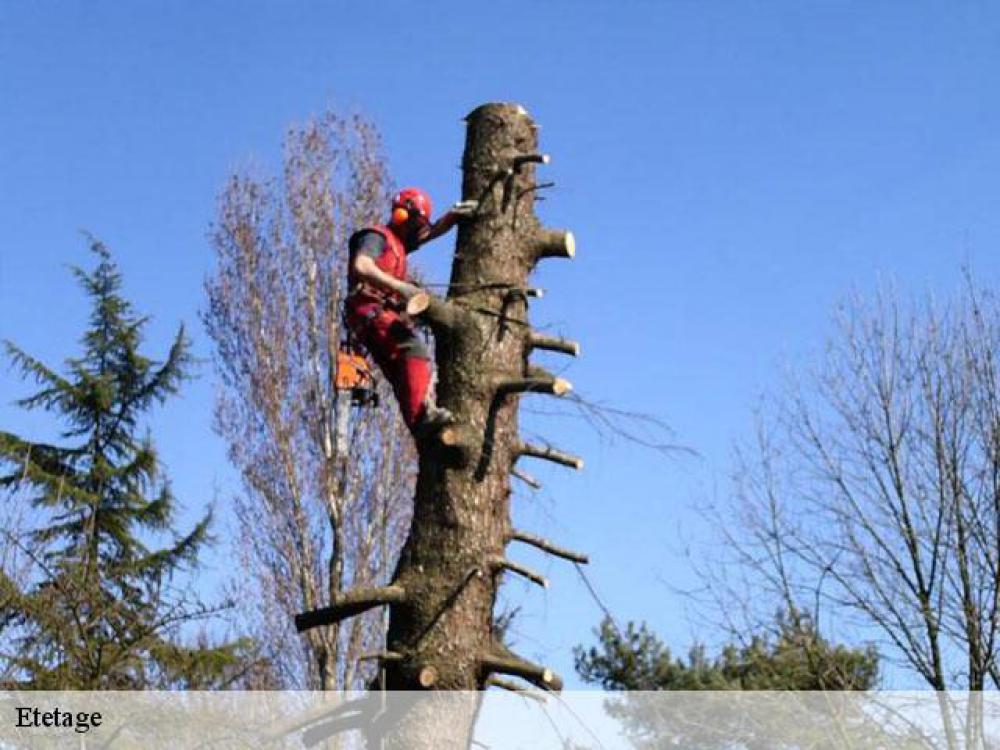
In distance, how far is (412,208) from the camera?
4.69 metres

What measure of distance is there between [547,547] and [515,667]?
0.46 m

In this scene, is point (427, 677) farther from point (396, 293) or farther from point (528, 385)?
point (396, 293)

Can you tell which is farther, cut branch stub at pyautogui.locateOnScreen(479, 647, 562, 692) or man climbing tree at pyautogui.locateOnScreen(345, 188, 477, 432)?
man climbing tree at pyautogui.locateOnScreen(345, 188, 477, 432)

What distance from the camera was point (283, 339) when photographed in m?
13.0

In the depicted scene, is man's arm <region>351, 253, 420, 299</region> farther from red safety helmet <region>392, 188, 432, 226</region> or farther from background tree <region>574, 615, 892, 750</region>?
background tree <region>574, 615, 892, 750</region>

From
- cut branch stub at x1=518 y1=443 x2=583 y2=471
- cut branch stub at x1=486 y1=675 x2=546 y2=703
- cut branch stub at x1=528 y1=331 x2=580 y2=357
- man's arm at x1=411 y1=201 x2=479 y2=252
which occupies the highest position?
A: man's arm at x1=411 y1=201 x2=479 y2=252

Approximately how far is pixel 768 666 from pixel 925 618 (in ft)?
4.45

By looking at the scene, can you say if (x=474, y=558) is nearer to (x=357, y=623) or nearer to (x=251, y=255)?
(x=357, y=623)

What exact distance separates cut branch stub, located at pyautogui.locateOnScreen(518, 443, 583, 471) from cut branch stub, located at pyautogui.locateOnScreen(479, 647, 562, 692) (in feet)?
2.15

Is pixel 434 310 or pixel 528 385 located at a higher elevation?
pixel 434 310

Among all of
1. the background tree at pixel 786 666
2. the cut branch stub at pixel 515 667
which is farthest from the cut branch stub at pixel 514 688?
the background tree at pixel 786 666

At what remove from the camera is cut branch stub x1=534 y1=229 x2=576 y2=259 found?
171 inches

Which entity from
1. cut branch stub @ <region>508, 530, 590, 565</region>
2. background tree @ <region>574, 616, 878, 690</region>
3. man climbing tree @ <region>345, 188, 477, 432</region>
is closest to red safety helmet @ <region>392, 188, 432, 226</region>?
man climbing tree @ <region>345, 188, 477, 432</region>

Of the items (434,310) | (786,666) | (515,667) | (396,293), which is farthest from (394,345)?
(786,666)
